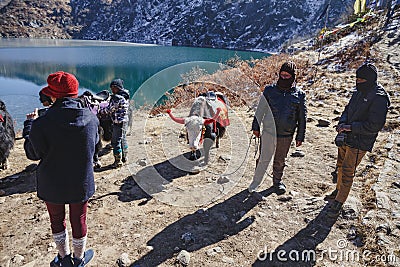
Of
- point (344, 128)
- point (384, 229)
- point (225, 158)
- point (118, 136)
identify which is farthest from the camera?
point (225, 158)

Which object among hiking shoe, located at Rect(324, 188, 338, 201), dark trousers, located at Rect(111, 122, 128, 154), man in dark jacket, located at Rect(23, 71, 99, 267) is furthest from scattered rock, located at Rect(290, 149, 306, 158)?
man in dark jacket, located at Rect(23, 71, 99, 267)

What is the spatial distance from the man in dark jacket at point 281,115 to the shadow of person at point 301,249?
93 centimetres

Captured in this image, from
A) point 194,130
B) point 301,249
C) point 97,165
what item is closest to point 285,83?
point 194,130

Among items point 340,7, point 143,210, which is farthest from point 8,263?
point 340,7

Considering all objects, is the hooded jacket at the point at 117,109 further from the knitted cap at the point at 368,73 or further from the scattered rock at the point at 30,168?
the knitted cap at the point at 368,73

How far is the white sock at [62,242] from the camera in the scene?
2414 millimetres

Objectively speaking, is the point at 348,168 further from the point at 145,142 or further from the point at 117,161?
the point at 145,142

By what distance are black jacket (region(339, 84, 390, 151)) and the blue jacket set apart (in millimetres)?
2748

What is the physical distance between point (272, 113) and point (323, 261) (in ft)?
5.72

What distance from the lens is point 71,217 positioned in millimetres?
2375

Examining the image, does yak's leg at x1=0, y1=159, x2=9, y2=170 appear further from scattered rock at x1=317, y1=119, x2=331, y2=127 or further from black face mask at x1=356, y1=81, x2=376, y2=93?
scattered rock at x1=317, y1=119, x2=331, y2=127

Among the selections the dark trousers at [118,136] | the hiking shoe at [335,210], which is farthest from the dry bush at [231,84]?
the hiking shoe at [335,210]

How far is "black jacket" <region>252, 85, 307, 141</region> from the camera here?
11.4 ft

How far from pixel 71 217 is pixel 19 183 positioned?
8.70 ft
